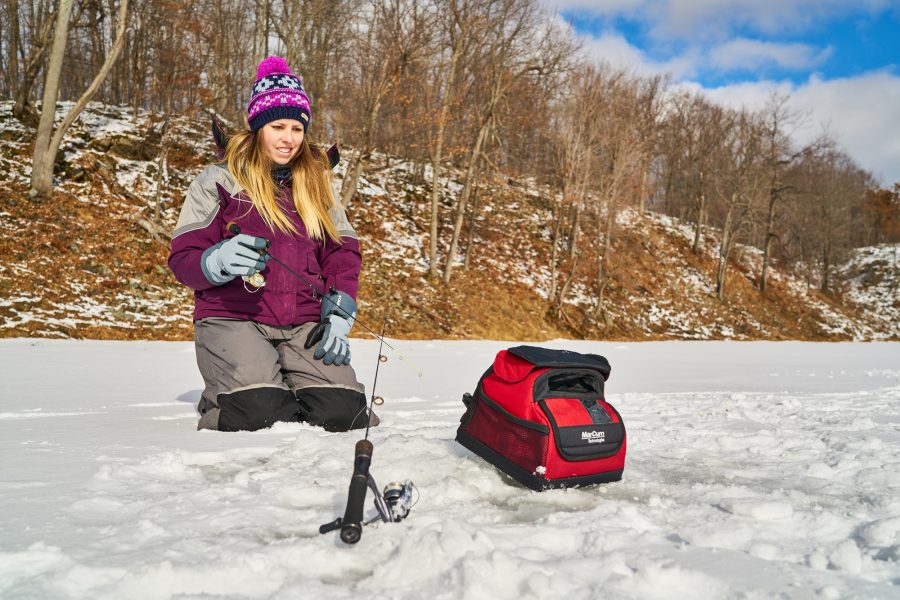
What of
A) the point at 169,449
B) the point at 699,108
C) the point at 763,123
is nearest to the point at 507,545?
the point at 169,449

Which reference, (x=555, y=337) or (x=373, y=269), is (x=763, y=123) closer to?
(x=555, y=337)

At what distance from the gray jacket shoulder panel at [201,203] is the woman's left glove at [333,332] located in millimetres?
817

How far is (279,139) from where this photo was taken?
10.9 feet

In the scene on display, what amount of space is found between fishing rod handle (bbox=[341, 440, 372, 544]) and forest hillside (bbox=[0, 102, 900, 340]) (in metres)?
9.55

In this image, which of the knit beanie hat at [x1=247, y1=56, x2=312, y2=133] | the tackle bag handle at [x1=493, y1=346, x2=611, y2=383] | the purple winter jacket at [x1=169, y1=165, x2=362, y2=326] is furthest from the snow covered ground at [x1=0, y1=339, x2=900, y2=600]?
the knit beanie hat at [x1=247, y1=56, x2=312, y2=133]

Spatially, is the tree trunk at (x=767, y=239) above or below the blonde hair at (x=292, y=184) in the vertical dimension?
above

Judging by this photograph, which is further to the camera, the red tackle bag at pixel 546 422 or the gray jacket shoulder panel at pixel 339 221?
the gray jacket shoulder panel at pixel 339 221

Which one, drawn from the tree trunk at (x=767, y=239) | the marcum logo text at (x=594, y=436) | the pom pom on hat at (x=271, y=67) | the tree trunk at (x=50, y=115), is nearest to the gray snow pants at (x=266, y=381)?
the marcum logo text at (x=594, y=436)

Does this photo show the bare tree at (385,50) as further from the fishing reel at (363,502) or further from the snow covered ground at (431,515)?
the fishing reel at (363,502)

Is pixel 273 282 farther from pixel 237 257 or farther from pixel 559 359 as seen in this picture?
pixel 559 359

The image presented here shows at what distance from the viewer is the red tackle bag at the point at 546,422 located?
2.11m

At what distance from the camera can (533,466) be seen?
6.89ft

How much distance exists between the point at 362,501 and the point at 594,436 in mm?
1109

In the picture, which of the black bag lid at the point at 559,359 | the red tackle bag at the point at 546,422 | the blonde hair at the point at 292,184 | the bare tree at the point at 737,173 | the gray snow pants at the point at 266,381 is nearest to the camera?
→ the red tackle bag at the point at 546,422
